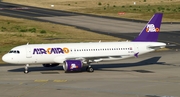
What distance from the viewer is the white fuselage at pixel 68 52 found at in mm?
55156

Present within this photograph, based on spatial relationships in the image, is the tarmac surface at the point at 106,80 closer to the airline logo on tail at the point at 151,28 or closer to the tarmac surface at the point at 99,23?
the airline logo on tail at the point at 151,28

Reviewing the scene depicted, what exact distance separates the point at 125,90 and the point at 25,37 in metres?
52.1

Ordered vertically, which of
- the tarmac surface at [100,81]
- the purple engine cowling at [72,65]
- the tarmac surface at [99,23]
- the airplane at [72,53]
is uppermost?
the tarmac surface at [99,23]

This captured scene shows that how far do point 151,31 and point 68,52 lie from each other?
40.2 ft

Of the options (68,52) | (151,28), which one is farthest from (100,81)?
(151,28)

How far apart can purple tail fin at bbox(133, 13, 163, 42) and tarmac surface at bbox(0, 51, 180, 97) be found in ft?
13.5

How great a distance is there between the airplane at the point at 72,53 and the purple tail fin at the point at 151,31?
2.57 feet

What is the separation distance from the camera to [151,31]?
60.7 m

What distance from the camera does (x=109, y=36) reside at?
319ft

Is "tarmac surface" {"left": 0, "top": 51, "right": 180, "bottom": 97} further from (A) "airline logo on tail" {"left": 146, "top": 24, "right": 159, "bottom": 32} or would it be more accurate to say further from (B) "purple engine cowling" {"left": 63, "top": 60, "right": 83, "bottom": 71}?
(A) "airline logo on tail" {"left": 146, "top": 24, "right": 159, "bottom": 32}

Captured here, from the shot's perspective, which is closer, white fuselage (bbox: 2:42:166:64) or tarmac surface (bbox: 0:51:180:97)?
tarmac surface (bbox: 0:51:180:97)

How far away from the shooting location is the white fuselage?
55.2 m

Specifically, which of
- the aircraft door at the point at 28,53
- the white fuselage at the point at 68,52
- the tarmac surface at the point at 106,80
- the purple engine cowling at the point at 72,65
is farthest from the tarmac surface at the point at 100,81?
the aircraft door at the point at 28,53

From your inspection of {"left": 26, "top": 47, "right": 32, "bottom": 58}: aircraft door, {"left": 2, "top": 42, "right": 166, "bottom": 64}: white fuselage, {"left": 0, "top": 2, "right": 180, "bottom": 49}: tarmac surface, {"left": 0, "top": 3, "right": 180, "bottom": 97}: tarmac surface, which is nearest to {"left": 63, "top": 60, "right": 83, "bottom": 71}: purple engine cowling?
{"left": 0, "top": 3, "right": 180, "bottom": 97}: tarmac surface
